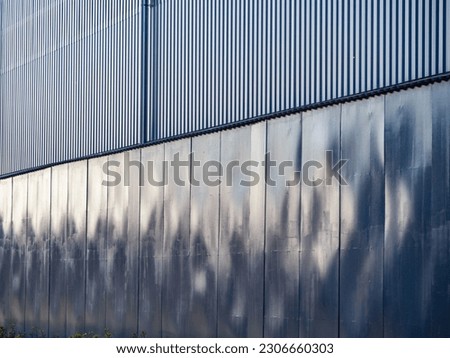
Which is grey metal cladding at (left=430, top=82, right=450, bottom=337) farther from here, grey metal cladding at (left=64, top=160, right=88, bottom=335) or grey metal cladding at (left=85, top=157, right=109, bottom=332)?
grey metal cladding at (left=64, top=160, right=88, bottom=335)

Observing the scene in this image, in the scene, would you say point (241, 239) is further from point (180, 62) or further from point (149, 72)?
point (149, 72)

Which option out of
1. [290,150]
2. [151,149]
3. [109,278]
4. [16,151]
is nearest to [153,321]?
[109,278]

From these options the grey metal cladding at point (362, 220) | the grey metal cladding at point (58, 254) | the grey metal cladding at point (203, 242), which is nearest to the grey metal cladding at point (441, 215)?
the grey metal cladding at point (362, 220)

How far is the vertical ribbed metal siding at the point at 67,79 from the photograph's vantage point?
2164cm

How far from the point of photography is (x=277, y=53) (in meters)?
17.3

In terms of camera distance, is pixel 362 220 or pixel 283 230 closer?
pixel 362 220

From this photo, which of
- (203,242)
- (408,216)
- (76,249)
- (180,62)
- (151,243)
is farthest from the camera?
(76,249)

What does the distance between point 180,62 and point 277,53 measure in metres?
3.10

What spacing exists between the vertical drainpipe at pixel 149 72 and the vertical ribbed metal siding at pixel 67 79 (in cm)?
22

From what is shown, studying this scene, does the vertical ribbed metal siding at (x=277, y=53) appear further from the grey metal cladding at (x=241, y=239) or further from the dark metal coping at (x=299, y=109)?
the grey metal cladding at (x=241, y=239)

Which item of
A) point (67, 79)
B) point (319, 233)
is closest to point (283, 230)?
point (319, 233)

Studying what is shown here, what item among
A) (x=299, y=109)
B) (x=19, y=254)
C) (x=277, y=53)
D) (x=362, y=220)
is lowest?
(x=19, y=254)

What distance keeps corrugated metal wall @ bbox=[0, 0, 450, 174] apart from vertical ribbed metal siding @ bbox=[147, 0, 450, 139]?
0.06ft

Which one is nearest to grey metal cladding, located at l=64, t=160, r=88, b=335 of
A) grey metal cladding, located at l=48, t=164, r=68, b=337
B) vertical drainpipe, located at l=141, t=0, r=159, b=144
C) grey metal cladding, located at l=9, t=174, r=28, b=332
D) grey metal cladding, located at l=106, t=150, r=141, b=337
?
grey metal cladding, located at l=48, t=164, r=68, b=337
